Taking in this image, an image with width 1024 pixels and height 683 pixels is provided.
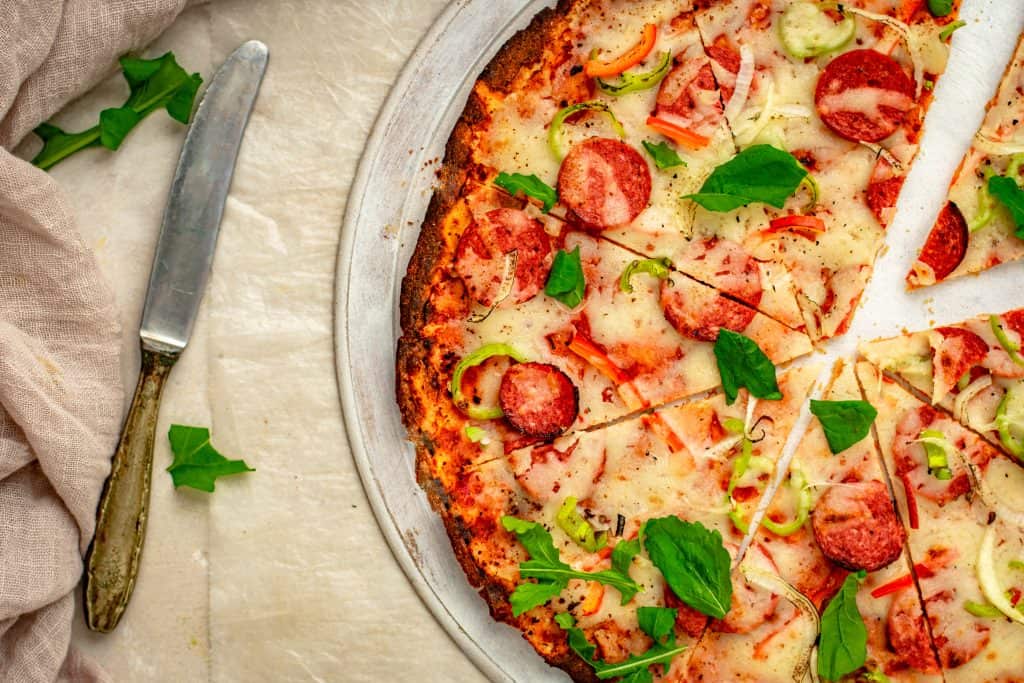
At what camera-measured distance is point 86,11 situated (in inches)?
136

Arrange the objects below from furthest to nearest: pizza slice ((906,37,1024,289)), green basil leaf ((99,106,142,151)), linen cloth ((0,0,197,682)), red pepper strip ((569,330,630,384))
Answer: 1. pizza slice ((906,37,1024,289))
2. green basil leaf ((99,106,142,151))
3. red pepper strip ((569,330,630,384))
4. linen cloth ((0,0,197,682))

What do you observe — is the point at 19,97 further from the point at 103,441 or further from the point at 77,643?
the point at 77,643

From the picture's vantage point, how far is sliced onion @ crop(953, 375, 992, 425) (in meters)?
3.64

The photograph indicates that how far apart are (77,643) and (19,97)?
2.02m

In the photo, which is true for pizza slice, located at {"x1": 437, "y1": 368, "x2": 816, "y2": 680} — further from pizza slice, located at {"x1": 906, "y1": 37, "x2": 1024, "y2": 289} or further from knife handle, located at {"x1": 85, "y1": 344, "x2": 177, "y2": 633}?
knife handle, located at {"x1": 85, "y1": 344, "x2": 177, "y2": 633}

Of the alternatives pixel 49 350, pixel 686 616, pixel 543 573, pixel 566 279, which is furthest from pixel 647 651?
pixel 49 350

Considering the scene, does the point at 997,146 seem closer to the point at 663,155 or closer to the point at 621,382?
the point at 663,155

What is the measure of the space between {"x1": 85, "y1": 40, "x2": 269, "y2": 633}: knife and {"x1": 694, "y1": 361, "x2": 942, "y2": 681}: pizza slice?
223 cm

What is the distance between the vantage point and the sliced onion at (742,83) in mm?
3504

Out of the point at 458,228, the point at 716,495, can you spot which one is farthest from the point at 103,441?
the point at 716,495

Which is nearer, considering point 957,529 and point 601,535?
point 601,535

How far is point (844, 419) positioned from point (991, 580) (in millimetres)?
765

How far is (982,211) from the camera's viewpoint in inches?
146

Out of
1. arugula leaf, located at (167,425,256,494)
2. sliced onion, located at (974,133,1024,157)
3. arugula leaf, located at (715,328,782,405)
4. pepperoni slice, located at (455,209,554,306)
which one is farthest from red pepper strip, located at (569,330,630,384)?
sliced onion, located at (974,133,1024,157)
